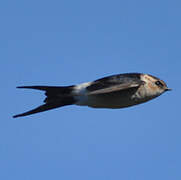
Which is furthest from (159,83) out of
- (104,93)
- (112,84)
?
(104,93)

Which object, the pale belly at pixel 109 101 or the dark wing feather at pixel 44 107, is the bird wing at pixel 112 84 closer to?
the pale belly at pixel 109 101

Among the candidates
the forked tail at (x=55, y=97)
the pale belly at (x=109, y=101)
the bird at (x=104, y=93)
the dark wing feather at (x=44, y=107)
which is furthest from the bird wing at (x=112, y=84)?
the dark wing feather at (x=44, y=107)

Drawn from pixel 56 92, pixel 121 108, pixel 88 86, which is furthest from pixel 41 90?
pixel 121 108

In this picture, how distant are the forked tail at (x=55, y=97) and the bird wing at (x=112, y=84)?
0.36m

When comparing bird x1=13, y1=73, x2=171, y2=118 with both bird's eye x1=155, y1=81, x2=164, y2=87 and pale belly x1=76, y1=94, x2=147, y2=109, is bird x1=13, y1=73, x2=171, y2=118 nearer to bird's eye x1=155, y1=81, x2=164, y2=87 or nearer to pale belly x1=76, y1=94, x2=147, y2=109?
pale belly x1=76, y1=94, x2=147, y2=109

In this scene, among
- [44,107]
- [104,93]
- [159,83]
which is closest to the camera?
[104,93]

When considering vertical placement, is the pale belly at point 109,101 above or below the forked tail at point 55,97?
below

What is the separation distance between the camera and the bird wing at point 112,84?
6.40 metres

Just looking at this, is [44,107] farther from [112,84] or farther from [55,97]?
[112,84]

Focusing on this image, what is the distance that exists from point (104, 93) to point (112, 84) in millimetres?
186

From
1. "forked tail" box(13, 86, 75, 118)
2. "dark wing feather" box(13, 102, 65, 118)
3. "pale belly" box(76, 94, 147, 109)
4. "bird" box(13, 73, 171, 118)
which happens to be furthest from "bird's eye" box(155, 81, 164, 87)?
"dark wing feather" box(13, 102, 65, 118)

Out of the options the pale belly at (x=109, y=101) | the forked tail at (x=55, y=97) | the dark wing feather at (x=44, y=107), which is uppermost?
the forked tail at (x=55, y=97)

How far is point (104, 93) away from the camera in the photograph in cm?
650

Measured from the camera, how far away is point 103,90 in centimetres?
637
